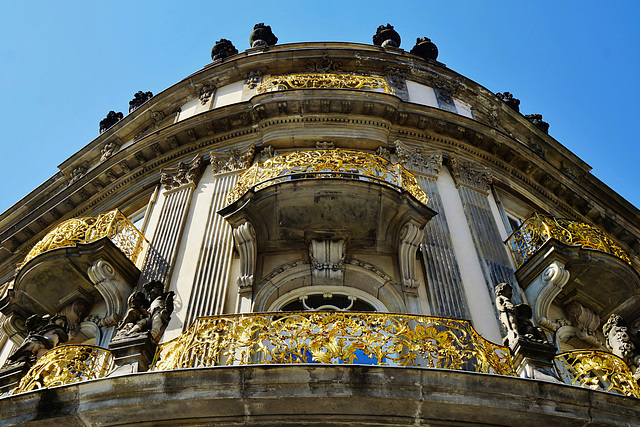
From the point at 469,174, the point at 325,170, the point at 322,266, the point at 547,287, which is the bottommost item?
the point at 547,287

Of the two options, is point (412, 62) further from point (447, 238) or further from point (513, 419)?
point (513, 419)

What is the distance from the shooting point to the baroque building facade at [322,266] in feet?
24.4

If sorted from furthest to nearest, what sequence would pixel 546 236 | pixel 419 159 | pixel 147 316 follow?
pixel 419 159
pixel 546 236
pixel 147 316

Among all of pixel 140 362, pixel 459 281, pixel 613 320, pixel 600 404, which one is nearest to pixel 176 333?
pixel 140 362

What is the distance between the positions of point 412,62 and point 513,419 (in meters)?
13.7

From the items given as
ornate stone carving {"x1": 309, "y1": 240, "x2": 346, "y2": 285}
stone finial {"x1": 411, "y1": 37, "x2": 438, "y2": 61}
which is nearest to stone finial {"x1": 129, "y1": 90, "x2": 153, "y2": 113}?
stone finial {"x1": 411, "y1": 37, "x2": 438, "y2": 61}

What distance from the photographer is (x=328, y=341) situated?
8.09 meters

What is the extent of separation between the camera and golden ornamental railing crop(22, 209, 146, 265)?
1245 centimetres

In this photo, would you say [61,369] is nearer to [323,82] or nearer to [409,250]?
[409,250]

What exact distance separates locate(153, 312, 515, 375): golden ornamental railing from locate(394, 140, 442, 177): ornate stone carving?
20.0 ft

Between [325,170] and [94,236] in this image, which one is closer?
[325,170]

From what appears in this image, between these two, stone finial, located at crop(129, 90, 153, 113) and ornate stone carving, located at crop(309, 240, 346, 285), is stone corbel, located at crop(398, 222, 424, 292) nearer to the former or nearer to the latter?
ornate stone carving, located at crop(309, 240, 346, 285)

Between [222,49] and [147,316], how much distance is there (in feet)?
50.3

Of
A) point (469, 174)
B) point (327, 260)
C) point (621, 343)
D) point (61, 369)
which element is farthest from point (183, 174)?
point (621, 343)
